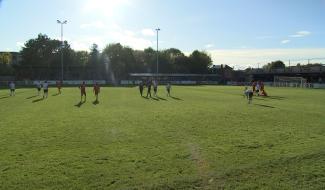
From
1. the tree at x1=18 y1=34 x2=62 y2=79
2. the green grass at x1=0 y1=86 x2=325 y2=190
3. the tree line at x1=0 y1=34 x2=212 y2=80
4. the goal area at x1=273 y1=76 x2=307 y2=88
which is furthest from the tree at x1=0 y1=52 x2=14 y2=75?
Result: the green grass at x1=0 y1=86 x2=325 y2=190

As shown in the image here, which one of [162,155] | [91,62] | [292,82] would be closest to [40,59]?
[91,62]

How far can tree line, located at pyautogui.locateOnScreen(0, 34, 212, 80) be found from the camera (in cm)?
12462

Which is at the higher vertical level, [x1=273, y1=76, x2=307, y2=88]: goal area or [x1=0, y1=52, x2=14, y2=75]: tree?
[x1=0, y1=52, x2=14, y2=75]: tree

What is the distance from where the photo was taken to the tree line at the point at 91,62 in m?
125

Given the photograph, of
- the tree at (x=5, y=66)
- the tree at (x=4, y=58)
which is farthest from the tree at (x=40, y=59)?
the tree at (x=4, y=58)

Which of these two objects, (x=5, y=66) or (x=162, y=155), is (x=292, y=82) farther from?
(x=5, y=66)

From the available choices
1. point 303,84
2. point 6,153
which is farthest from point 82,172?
point 303,84

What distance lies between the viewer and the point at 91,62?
449 feet

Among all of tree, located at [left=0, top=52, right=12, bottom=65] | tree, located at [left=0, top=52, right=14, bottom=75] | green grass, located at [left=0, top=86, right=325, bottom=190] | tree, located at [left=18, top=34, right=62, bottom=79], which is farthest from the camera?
tree, located at [left=0, top=52, right=12, bottom=65]

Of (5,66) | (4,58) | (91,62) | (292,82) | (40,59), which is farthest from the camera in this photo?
(91,62)

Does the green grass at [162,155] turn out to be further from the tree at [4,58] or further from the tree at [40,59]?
the tree at [4,58]

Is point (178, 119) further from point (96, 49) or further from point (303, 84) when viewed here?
point (96, 49)

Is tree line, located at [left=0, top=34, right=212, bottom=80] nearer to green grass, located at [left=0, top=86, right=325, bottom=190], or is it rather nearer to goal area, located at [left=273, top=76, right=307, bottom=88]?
goal area, located at [left=273, top=76, right=307, bottom=88]

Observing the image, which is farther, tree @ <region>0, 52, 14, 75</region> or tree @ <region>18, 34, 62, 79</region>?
tree @ <region>18, 34, 62, 79</region>
